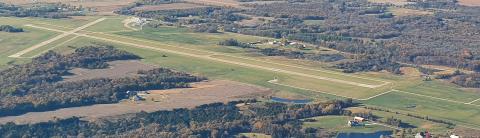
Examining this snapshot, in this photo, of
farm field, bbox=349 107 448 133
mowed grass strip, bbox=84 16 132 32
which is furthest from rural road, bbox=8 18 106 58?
farm field, bbox=349 107 448 133

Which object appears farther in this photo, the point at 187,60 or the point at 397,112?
the point at 187,60

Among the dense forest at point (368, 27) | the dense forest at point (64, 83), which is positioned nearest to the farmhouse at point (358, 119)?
the dense forest at point (64, 83)

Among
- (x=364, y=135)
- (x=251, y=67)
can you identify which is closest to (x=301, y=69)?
(x=251, y=67)

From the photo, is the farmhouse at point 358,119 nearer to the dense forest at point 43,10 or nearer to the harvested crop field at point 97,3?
the dense forest at point 43,10

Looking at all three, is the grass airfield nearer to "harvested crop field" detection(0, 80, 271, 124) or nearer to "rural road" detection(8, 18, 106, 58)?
"rural road" detection(8, 18, 106, 58)

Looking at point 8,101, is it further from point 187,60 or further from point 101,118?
point 187,60

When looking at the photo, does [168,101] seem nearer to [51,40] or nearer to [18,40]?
[51,40]

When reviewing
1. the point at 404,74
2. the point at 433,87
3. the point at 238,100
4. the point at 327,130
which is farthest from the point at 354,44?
the point at 327,130
